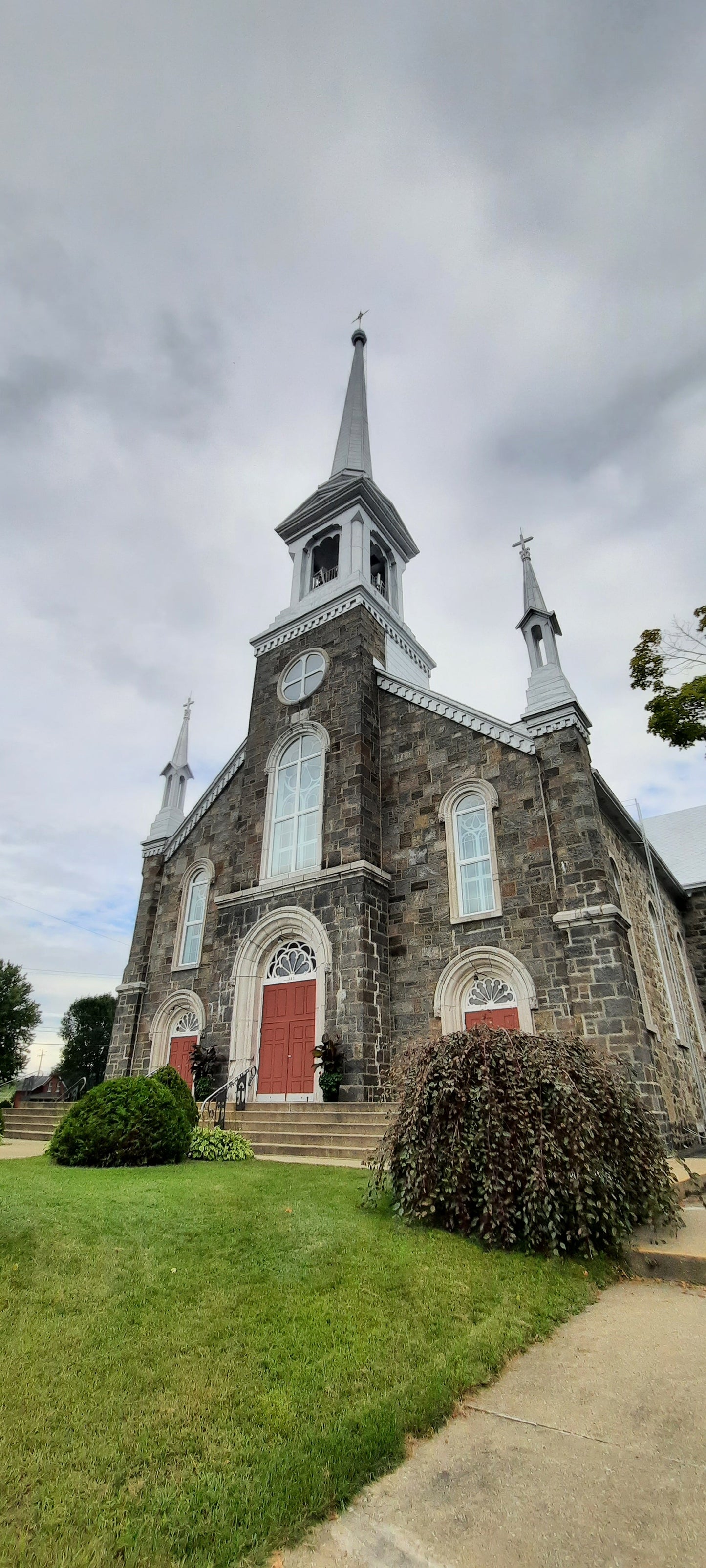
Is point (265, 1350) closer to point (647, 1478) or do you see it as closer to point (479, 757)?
point (647, 1478)

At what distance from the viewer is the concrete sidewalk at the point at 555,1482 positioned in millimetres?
2336

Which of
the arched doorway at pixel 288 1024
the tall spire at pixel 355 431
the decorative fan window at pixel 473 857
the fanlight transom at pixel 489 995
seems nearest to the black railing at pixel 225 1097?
the arched doorway at pixel 288 1024

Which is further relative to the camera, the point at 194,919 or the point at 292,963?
the point at 194,919

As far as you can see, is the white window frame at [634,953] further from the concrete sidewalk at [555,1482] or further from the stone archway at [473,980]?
the concrete sidewalk at [555,1482]

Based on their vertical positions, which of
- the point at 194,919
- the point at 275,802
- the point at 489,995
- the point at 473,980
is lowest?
the point at 489,995

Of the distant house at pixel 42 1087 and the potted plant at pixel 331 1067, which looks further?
the distant house at pixel 42 1087

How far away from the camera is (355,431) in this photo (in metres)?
25.7

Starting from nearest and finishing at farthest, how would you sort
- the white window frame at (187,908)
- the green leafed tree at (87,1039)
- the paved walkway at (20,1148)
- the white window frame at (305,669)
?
the paved walkway at (20,1148) → the white window frame at (187,908) → the white window frame at (305,669) → the green leafed tree at (87,1039)

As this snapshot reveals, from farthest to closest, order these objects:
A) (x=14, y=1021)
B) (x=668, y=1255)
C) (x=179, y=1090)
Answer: (x=14, y=1021) < (x=179, y=1090) < (x=668, y=1255)

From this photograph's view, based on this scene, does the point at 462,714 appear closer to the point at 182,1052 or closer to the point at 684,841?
the point at 182,1052

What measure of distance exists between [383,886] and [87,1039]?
111ft

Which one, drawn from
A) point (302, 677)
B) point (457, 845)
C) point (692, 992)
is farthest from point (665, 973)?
point (302, 677)

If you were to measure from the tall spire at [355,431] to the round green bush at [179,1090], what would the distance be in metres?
18.2

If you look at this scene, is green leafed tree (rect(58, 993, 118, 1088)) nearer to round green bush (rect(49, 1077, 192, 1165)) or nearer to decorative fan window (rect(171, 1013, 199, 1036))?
decorative fan window (rect(171, 1013, 199, 1036))
